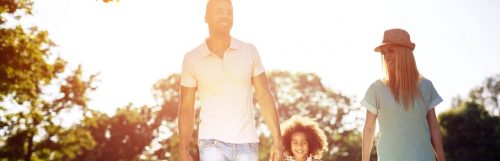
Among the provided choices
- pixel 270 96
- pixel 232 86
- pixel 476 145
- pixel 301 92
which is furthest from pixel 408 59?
pixel 476 145

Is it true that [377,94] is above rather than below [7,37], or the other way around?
below

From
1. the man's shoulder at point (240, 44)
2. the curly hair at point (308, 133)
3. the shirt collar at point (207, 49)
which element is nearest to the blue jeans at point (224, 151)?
the shirt collar at point (207, 49)

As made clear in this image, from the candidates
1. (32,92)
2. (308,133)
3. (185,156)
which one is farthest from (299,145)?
(32,92)

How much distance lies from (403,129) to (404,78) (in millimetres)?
556

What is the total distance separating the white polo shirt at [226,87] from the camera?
5340 millimetres

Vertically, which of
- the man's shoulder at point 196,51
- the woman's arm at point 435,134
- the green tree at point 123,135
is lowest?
the woman's arm at point 435,134

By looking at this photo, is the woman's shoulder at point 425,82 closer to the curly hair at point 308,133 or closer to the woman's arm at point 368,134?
the woman's arm at point 368,134

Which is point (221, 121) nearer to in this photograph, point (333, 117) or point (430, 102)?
point (430, 102)

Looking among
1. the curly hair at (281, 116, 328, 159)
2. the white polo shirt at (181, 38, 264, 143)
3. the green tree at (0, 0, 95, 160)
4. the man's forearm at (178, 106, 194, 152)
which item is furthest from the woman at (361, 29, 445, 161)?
the green tree at (0, 0, 95, 160)

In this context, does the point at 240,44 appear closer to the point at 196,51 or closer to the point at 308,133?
the point at 196,51

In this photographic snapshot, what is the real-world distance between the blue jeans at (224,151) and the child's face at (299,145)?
4894 millimetres

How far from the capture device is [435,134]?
21.6 feet

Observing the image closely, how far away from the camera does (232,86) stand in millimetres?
5391

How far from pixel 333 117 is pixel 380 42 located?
52.3 metres
